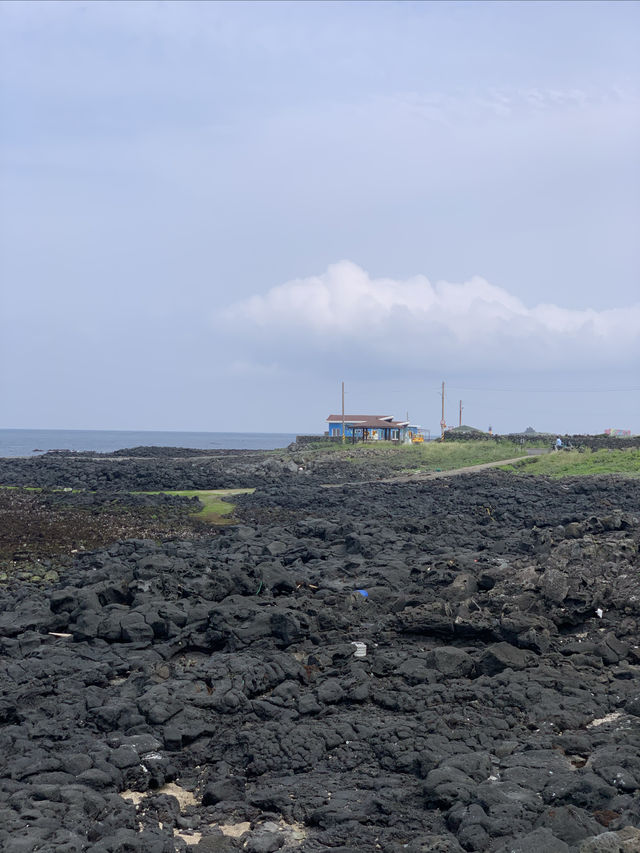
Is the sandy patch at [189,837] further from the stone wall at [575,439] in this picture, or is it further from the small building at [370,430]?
the small building at [370,430]

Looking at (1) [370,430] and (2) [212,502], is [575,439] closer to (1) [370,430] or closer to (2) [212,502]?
(1) [370,430]

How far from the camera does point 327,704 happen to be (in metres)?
9.98

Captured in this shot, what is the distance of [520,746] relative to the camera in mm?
8234

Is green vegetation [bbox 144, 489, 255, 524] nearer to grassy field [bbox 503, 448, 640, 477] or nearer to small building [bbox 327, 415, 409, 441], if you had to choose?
grassy field [bbox 503, 448, 640, 477]

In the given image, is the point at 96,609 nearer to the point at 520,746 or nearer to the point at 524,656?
the point at 524,656

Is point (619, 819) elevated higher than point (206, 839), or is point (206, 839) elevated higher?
point (619, 819)

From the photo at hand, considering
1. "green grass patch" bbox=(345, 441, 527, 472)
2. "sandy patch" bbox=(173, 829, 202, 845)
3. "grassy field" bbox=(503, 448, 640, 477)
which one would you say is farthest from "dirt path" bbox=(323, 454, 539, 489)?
"sandy patch" bbox=(173, 829, 202, 845)

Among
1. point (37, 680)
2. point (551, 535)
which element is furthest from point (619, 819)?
point (551, 535)

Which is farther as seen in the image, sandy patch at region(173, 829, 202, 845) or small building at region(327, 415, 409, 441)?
small building at region(327, 415, 409, 441)

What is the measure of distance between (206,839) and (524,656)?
232 inches

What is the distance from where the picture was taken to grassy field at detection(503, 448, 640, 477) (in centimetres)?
4319

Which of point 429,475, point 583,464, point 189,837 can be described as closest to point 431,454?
point 429,475

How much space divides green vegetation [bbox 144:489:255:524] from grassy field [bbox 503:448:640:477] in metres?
18.1

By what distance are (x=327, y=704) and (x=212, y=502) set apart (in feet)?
84.9
